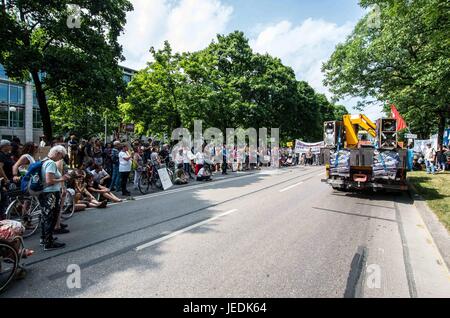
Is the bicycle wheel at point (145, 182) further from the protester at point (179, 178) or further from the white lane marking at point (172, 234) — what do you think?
the white lane marking at point (172, 234)

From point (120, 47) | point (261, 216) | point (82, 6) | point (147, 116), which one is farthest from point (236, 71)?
point (261, 216)

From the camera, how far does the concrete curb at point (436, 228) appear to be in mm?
4893

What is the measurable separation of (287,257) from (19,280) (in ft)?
12.1

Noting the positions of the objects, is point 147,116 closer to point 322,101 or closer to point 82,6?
point 82,6

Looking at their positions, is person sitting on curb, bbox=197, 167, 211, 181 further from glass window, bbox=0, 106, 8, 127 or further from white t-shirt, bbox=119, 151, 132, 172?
glass window, bbox=0, 106, 8, 127

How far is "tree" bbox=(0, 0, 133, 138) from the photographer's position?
12945 millimetres

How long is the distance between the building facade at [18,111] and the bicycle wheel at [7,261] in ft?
126

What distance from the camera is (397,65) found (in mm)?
19344

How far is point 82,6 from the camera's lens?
15.4 m

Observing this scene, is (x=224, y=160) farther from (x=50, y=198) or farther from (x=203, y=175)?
(x=50, y=198)

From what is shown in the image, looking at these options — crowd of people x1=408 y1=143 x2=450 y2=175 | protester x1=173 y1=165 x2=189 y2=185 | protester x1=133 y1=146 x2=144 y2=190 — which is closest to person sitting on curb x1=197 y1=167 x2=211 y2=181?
protester x1=173 y1=165 x2=189 y2=185

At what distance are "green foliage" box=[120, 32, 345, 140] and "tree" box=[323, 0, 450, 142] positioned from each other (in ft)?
30.8

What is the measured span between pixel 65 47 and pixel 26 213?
11.7 metres

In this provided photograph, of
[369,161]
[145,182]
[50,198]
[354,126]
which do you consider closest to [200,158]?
[145,182]
